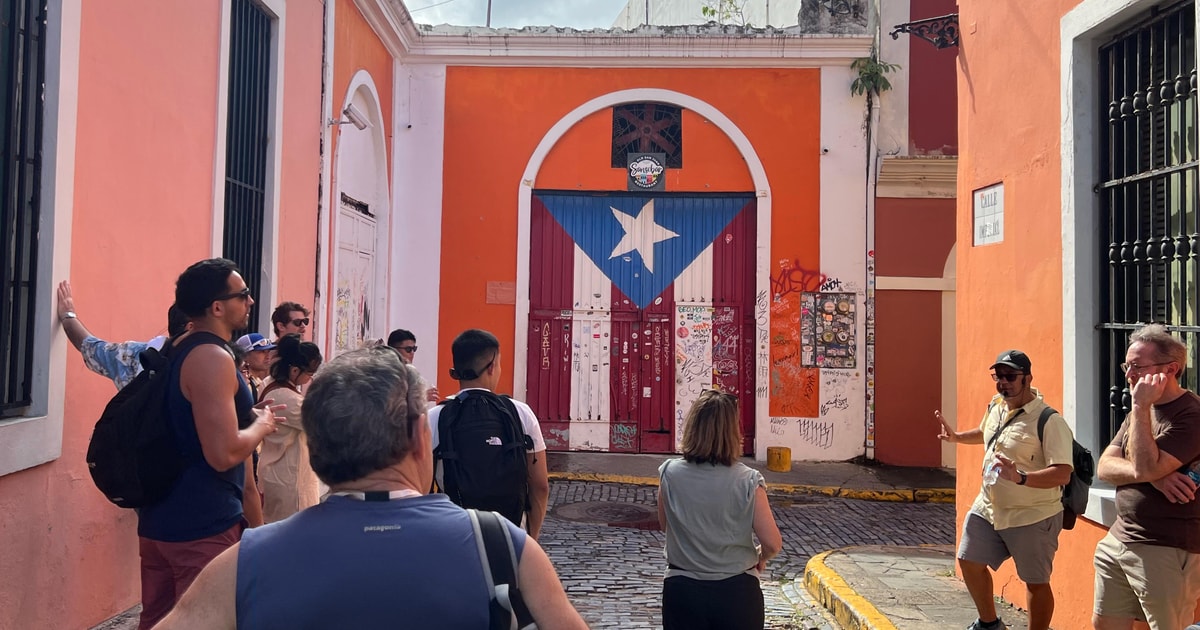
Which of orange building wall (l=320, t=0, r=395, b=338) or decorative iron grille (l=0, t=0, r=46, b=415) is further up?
orange building wall (l=320, t=0, r=395, b=338)

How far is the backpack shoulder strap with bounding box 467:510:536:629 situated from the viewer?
5.39ft

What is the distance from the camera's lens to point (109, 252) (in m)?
5.08

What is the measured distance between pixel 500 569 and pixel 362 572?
250mm

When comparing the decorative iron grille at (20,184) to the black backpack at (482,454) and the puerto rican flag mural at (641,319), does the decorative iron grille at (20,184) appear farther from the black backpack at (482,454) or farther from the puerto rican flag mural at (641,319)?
the puerto rican flag mural at (641,319)

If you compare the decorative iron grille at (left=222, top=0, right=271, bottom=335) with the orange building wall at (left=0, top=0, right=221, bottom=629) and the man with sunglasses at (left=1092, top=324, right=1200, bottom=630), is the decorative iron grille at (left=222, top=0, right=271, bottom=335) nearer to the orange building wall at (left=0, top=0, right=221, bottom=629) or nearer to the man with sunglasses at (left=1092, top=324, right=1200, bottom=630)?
Result: the orange building wall at (left=0, top=0, right=221, bottom=629)

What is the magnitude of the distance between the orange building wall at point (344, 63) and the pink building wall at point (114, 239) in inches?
98.7

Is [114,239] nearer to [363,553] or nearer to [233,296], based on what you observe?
[233,296]

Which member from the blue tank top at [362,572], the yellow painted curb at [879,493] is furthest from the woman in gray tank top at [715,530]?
the yellow painted curb at [879,493]

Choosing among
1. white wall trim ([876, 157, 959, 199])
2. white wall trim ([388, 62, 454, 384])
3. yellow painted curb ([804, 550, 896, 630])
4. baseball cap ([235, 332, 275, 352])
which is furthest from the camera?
white wall trim ([388, 62, 454, 384])

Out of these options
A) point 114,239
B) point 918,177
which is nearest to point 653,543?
point 114,239

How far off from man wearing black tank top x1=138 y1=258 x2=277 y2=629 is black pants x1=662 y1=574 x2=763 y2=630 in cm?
173

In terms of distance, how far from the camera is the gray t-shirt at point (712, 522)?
11.5 feet

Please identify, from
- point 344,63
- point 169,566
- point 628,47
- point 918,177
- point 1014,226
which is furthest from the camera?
point 628,47

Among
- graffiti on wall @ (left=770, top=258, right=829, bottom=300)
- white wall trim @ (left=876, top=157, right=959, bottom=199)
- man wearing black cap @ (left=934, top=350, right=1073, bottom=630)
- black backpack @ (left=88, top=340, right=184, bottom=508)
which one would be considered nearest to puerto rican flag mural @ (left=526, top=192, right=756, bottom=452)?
graffiti on wall @ (left=770, top=258, right=829, bottom=300)
